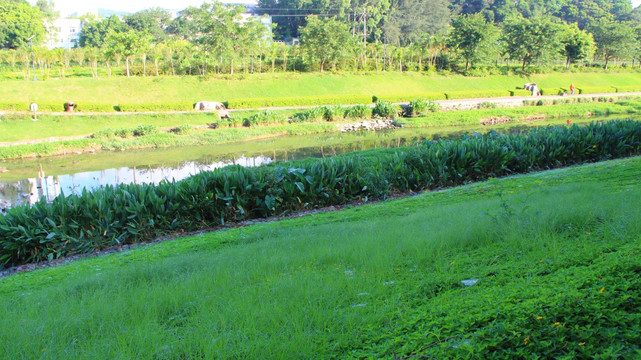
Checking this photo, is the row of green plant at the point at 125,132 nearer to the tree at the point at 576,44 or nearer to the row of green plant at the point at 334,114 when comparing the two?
the row of green plant at the point at 334,114

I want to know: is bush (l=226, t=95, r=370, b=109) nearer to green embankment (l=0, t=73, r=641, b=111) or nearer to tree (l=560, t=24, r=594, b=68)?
green embankment (l=0, t=73, r=641, b=111)

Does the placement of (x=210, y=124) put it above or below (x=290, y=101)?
below

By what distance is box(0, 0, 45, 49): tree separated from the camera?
5309 cm

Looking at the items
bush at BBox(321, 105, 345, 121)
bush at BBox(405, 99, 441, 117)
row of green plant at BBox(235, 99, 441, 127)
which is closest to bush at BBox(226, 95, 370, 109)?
row of green plant at BBox(235, 99, 441, 127)

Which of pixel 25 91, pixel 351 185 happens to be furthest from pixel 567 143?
pixel 25 91

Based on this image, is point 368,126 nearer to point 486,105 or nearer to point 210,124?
point 210,124

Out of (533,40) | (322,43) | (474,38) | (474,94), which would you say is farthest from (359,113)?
(533,40)

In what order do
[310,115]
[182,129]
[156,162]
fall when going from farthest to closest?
[310,115], [182,129], [156,162]

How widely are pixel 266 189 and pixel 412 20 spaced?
70.6 meters

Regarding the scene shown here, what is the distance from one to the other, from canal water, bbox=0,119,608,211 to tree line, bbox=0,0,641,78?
1919 cm

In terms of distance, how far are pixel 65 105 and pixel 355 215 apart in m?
26.8

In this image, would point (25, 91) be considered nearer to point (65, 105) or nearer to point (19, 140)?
point (65, 105)

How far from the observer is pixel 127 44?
1502 inches

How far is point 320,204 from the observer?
10773 mm
